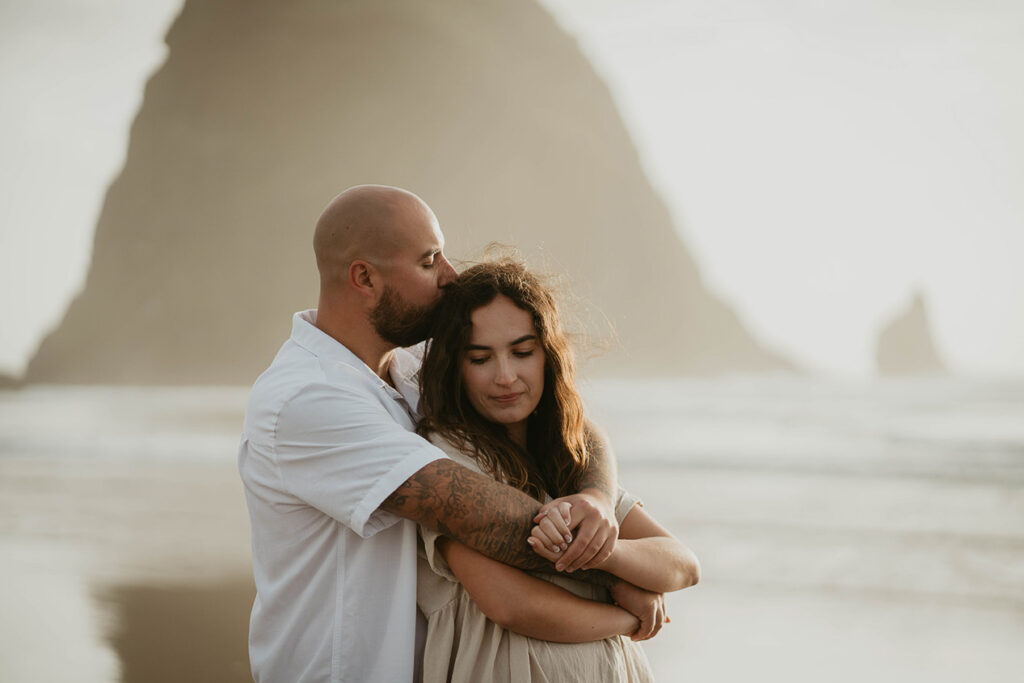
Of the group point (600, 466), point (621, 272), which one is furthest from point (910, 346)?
point (600, 466)

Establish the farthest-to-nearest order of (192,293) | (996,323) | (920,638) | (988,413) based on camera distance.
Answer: (192,293)
(996,323)
(988,413)
(920,638)

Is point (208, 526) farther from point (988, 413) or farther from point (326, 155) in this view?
point (326, 155)

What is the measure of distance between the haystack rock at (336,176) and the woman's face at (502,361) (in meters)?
39.4

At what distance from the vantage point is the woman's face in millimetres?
2369

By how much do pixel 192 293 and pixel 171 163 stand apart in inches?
336

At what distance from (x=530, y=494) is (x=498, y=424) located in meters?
0.23

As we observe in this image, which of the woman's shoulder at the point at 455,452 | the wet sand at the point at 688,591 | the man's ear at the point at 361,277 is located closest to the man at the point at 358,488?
the man's ear at the point at 361,277

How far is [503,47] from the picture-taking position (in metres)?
59.4

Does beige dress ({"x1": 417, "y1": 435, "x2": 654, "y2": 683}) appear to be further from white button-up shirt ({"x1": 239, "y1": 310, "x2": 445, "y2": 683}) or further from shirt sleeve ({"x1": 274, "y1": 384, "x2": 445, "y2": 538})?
shirt sleeve ({"x1": 274, "y1": 384, "x2": 445, "y2": 538})

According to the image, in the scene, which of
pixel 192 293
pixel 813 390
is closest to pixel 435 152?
pixel 192 293

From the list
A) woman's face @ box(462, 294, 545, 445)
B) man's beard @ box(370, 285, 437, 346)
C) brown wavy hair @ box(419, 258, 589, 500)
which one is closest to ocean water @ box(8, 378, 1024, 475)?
brown wavy hair @ box(419, 258, 589, 500)

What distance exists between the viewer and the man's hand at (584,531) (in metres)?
2.01

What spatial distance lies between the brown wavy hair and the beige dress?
159 mm

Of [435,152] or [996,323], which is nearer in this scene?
[996,323]
